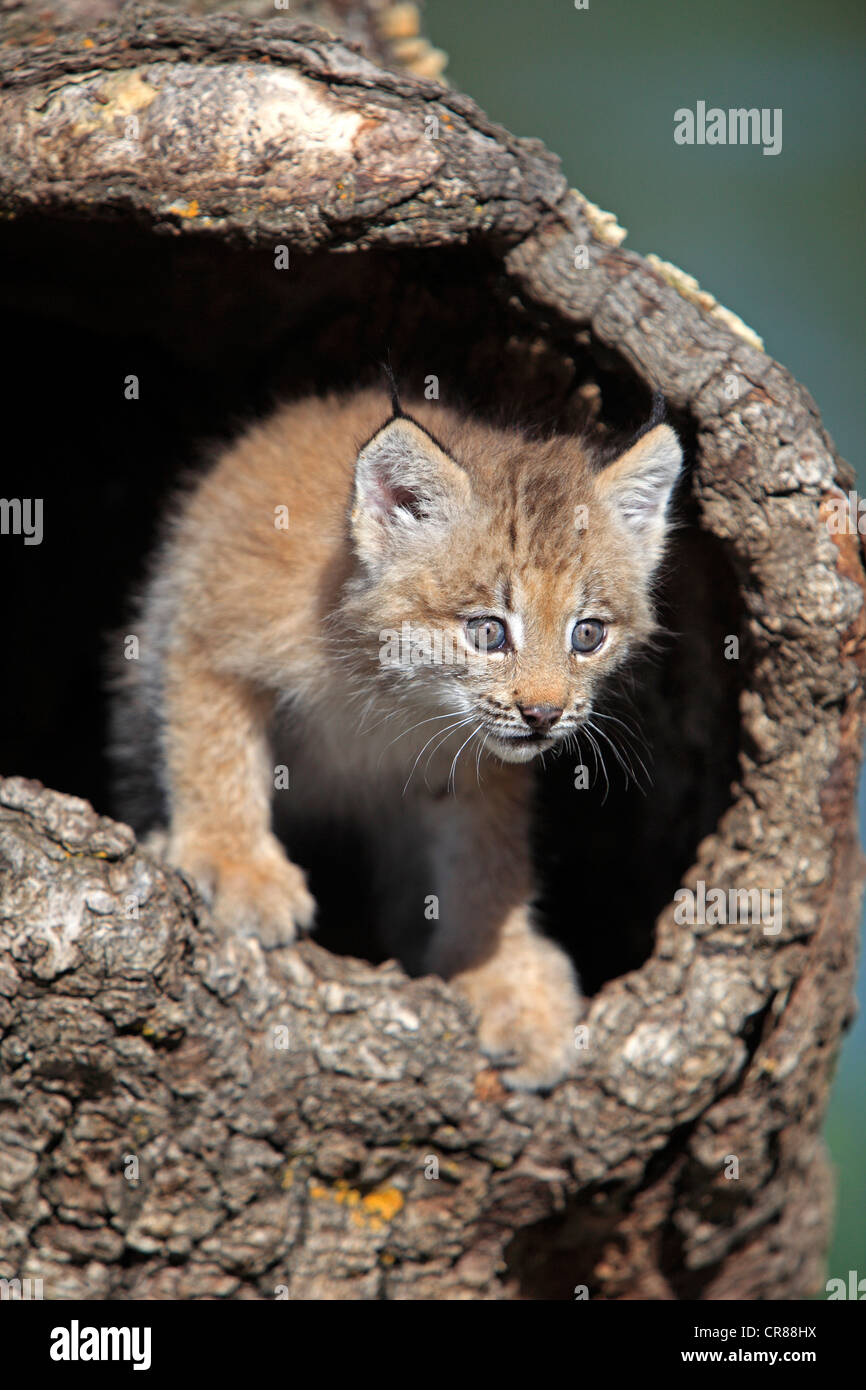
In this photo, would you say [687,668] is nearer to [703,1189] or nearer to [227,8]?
[703,1189]

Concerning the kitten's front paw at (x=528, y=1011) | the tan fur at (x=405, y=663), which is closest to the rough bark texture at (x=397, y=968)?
the kitten's front paw at (x=528, y=1011)

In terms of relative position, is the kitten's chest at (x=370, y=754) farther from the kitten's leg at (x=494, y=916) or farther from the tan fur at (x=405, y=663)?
the kitten's leg at (x=494, y=916)

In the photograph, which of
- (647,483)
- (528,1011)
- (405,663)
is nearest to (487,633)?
(405,663)

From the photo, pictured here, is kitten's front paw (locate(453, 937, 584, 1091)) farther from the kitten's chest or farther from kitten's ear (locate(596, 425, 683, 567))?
kitten's ear (locate(596, 425, 683, 567))

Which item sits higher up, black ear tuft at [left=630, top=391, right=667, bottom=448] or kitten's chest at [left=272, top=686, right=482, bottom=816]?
black ear tuft at [left=630, top=391, right=667, bottom=448]

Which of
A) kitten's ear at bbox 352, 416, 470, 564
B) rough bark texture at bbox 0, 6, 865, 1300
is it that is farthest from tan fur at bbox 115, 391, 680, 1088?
rough bark texture at bbox 0, 6, 865, 1300

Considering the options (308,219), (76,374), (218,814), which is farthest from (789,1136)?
Answer: (76,374)
